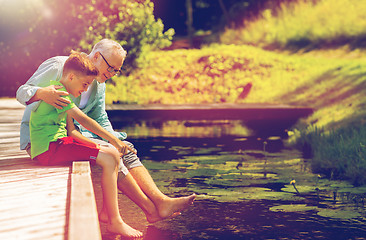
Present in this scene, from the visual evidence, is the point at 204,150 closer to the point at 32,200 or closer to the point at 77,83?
the point at 77,83

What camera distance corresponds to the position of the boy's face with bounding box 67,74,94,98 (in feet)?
12.6

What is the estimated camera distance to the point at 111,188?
371 centimetres

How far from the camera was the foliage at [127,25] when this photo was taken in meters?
11.1

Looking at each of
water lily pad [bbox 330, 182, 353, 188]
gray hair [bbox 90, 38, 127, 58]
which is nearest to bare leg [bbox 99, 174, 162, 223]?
gray hair [bbox 90, 38, 127, 58]

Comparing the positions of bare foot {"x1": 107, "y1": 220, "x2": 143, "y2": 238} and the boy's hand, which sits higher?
the boy's hand

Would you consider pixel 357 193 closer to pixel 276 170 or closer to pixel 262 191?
pixel 262 191

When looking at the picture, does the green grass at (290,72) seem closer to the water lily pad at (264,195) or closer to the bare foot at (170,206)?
the water lily pad at (264,195)

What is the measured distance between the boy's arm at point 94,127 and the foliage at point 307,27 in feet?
35.6

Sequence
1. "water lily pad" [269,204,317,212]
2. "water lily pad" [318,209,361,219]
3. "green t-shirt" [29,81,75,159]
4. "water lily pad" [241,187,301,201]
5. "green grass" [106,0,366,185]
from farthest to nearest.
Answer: "green grass" [106,0,366,185]
"water lily pad" [241,187,301,201]
"water lily pad" [269,204,317,212]
"water lily pad" [318,209,361,219]
"green t-shirt" [29,81,75,159]

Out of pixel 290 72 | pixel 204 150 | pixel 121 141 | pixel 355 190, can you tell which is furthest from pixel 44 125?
pixel 290 72

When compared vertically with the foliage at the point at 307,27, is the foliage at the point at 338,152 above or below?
below

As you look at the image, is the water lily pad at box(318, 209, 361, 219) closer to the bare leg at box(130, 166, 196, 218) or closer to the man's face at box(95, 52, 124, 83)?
→ the bare leg at box(130, 166, 196, 218)

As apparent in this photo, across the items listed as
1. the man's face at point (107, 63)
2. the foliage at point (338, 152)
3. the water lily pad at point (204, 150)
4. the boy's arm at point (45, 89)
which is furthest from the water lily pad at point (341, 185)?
the boy's arm at point (45, 89)

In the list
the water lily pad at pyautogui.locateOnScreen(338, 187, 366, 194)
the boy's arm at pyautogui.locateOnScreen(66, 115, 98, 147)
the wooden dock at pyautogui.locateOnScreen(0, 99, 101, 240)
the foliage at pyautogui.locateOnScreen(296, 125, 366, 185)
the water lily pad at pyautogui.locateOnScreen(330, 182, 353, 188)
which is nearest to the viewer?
the wooden dock at pyautogui.locateOnScreen(0, 99, 101, 240)
